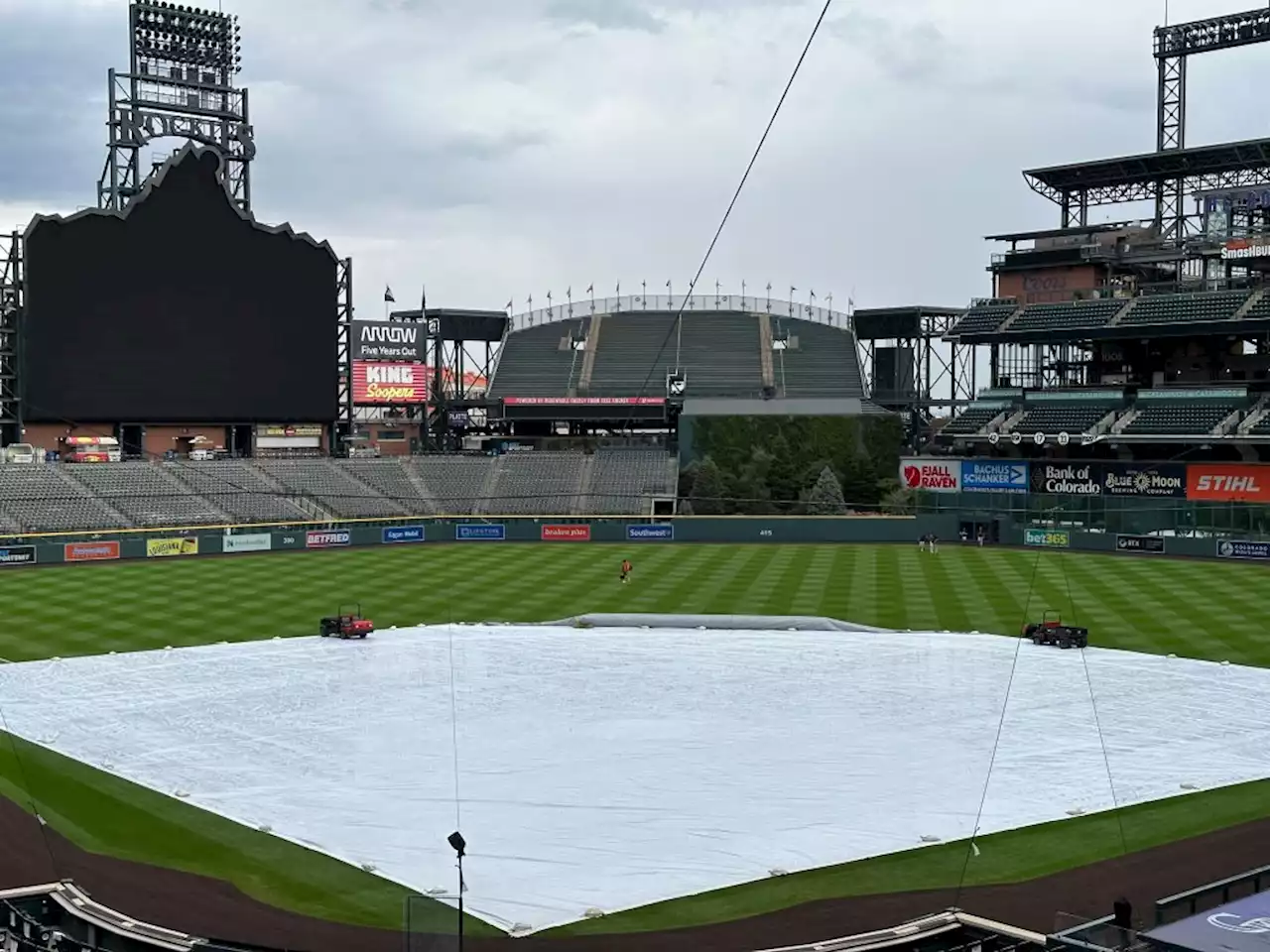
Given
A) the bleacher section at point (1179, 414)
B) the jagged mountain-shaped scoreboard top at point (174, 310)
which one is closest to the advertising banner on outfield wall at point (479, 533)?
the jagged mountain-shaped scoreboard top at point (174, 310)

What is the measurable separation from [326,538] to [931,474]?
35.9m

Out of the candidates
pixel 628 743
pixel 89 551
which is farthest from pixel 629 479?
pixel 628 743

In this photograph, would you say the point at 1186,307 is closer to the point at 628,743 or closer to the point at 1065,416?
the point at 1065,416

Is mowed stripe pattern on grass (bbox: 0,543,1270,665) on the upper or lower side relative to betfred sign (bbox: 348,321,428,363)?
lower

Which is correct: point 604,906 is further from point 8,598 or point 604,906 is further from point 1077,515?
point 1077,515

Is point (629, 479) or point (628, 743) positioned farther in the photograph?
point (629, 479)

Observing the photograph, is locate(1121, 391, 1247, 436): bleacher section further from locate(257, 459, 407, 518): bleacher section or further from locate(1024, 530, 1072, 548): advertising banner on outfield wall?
locate(257, 459, 407, 518): bleacher section

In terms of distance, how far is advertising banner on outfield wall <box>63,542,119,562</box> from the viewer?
56375 mm

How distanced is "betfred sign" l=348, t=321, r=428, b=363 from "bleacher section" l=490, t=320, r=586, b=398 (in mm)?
17025

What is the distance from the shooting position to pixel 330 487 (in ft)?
240

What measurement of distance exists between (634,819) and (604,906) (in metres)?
3.31

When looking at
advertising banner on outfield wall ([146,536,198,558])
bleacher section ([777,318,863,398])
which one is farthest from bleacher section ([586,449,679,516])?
advertising banner on outfield wall ([146,536,198,558])

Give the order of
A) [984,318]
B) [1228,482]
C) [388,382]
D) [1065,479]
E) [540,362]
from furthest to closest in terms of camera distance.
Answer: [540,362], [984,318], [388,382], [1065,479], [1228,482]

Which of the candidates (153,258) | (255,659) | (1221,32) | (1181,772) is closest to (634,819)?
(1181,772)
